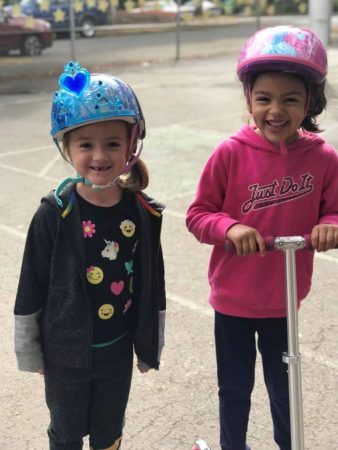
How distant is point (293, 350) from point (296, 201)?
565 mm

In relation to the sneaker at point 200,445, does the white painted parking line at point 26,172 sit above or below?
below

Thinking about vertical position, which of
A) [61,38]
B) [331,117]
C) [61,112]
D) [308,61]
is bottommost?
[61,38]

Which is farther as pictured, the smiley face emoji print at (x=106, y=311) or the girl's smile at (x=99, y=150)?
the smiley face emoji print at (x=106, y=311)

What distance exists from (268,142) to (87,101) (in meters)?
0.67

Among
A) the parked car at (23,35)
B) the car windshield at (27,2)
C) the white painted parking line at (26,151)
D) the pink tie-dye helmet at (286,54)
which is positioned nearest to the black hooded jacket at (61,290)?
the pink tie-dye helmet at (286,54)

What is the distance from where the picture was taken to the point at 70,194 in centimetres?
217

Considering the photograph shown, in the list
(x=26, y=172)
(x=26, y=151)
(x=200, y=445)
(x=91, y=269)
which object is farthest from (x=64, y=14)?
(x=91, y=269)

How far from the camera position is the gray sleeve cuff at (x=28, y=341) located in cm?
221

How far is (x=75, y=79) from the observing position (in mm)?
2090

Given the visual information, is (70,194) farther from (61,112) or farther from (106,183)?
(61,112)

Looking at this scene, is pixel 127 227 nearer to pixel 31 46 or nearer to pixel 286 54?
pixel 286 54

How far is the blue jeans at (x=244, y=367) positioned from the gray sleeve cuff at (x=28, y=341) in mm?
694

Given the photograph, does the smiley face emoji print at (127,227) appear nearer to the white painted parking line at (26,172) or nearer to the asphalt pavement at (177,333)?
the asphalt pavement at (177,333)

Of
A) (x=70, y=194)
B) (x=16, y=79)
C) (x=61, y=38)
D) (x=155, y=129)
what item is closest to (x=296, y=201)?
(x=70, y=194)
